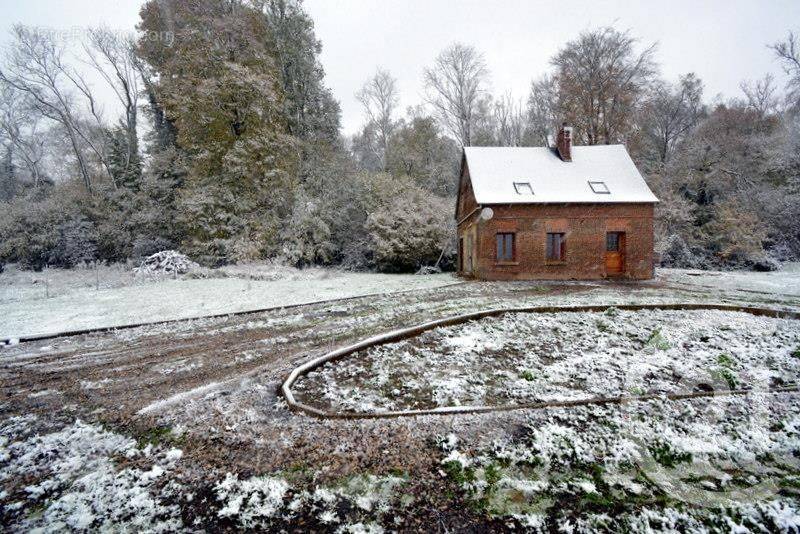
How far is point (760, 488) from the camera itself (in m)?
2.62

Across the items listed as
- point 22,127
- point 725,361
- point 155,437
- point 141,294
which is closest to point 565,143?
point 725,361

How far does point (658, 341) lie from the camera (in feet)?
19.6

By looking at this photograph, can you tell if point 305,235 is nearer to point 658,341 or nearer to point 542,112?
point 658,341

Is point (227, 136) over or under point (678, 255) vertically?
over

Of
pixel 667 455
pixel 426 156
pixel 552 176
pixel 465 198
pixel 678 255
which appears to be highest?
pixel 426 156

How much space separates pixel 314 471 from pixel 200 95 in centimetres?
2047

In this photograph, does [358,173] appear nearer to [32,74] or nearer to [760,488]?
[32,74]

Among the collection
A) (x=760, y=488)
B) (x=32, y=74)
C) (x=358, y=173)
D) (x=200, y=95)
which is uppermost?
(x=32, y=74)

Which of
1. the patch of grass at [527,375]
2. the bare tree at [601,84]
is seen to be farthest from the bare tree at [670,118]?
the patch of grass at [527,375]

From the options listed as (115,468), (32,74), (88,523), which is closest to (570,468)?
(88,523)

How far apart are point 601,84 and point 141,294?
27.0 m

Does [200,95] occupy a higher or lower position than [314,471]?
higher

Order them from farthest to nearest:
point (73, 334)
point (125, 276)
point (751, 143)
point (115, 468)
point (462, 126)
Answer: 1. point (462, 126)
2. point (751, 143)
3. point (125, 276)
4. point (73, 334)
5. point (115, 468)

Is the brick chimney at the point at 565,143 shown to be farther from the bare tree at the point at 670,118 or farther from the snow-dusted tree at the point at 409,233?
the bare tree at the point at 670,118
